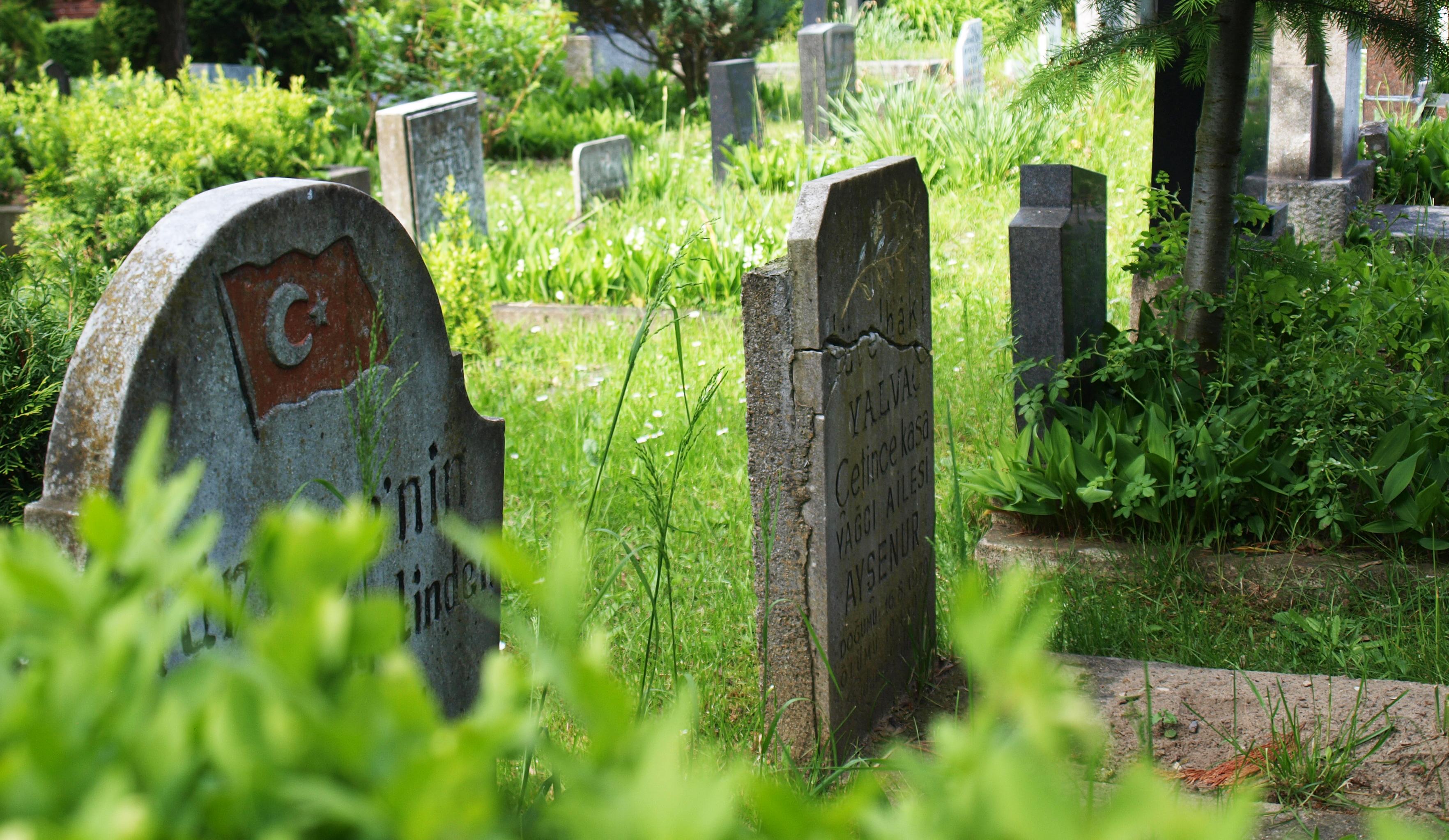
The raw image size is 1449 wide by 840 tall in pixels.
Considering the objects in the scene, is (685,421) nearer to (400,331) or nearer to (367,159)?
(400,331)

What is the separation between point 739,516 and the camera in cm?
427

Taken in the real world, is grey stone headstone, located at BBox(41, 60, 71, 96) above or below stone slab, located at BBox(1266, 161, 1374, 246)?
above

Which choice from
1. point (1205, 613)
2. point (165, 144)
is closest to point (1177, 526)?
point (1205, 613)

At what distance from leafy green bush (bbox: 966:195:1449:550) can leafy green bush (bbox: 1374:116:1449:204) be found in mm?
Result: 3585

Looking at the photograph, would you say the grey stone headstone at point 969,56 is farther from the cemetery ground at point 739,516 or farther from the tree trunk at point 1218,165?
the tree trunk at point 1218,165

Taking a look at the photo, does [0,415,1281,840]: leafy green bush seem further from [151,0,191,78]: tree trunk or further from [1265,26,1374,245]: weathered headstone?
A: [151,0,191,78]: tree trunk

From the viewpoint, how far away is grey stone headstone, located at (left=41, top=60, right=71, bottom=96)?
13195 millimetres

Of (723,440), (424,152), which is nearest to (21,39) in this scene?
(424,152)

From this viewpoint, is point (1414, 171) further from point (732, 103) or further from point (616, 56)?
point (616, 56)

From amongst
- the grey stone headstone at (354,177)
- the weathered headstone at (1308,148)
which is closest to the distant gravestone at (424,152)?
the grey stone headstone at (354,177)

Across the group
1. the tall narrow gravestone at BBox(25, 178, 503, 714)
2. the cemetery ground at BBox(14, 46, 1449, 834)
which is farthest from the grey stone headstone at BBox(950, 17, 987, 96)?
the tall narrow gravestone at BBox(25, 178, 503, 714)

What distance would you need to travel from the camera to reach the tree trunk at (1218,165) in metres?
3.86

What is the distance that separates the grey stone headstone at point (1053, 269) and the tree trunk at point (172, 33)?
13.1 metres

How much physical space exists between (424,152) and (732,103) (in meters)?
3.67
